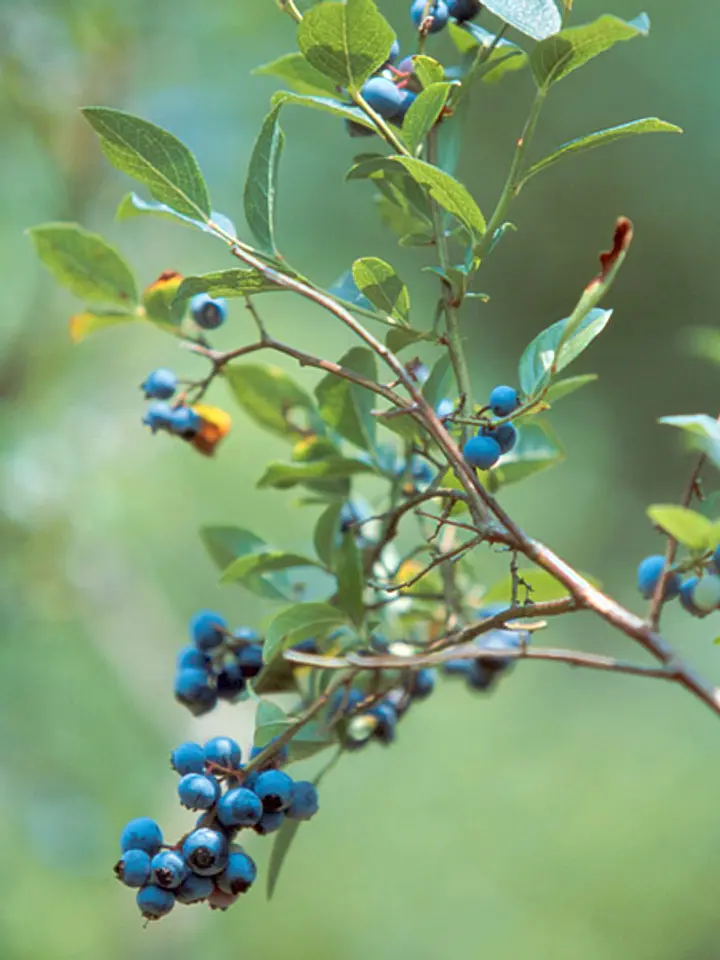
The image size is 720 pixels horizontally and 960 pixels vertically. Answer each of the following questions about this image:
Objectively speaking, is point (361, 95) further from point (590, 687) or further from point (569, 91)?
point (569, 91)

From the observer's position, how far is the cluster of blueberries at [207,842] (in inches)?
18.5

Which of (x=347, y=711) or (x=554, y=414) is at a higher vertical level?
(x=554, y=414)

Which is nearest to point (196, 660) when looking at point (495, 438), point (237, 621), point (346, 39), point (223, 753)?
point (223, 753)

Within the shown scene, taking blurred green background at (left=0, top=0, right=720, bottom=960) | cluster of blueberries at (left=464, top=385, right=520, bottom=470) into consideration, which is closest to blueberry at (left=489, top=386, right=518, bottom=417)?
cluster of blueberries at (left=464, top=385, right=520, bottom=470)

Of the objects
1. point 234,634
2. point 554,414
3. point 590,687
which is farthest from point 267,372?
point 554,414

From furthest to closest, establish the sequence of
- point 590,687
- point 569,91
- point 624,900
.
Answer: point 569,91 < point 590,687 < point 624,900

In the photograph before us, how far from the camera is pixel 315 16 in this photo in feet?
1.51

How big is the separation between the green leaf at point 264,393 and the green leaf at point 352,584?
0.13 meters

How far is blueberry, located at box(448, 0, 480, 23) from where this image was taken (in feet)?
1.80

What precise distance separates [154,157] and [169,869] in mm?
302

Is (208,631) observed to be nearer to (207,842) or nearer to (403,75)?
(207,842)

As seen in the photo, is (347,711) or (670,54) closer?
(347,711)

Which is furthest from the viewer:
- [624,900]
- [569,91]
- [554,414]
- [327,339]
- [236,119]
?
[569,91]

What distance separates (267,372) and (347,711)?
0.21 metres
